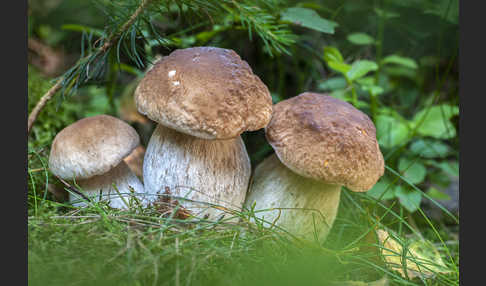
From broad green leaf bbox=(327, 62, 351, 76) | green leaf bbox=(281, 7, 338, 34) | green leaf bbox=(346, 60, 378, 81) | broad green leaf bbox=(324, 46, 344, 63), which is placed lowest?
green leaf bbox=(346, 60, 378, 81)

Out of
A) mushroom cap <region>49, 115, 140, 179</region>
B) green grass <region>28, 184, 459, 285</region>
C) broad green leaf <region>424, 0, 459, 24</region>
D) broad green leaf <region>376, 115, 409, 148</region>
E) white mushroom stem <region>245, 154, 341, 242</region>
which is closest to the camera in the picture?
green grass <region>28, 184, 459, 285</region>

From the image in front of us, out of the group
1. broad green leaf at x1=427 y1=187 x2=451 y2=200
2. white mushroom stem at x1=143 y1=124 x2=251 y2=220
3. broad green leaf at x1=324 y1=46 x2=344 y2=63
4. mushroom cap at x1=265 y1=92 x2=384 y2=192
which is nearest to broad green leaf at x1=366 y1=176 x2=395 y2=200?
broad green leaf at x1=427 y1=187 x2=451 y2=200

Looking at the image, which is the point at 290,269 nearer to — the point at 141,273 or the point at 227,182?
the point at 141,273

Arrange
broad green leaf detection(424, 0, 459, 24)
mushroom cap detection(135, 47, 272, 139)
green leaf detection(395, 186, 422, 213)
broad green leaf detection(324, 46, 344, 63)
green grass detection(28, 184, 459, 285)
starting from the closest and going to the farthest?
green grass detection(28, 184, 459, 285)
mushroom cap detection(135, 47, 272, 139)
green leaf detection(395, 186, 422, 213)
broad green leaf detection(324, 46, 344, 63)
broad green leaf detection(424, 0, 459, 24)

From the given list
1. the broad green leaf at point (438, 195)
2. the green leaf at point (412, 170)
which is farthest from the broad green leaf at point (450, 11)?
the broad green leaf at point (438, 195)

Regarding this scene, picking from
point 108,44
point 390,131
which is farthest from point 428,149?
point 108,44

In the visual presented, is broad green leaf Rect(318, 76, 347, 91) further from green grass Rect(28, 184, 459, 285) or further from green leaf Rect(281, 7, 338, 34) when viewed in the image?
green grass Rect(28, 184, 459, 285)

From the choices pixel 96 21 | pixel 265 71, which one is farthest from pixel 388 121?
pixel 96 21

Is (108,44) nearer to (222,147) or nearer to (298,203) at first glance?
(222,147)
